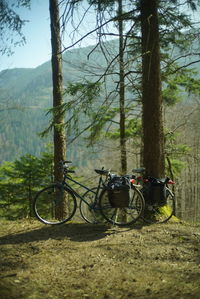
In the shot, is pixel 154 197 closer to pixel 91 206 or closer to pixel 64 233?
pixel 91 206

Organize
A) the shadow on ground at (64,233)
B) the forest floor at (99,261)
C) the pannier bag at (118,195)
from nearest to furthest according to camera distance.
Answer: the forest floor at (99,261) → the shadow on ground at (64,233) → the pannier bag at (118,195)

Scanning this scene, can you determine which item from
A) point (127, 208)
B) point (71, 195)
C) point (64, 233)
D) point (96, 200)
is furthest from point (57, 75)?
point (64, 233)

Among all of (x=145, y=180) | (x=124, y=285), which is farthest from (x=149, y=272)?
(x=145, y=180)

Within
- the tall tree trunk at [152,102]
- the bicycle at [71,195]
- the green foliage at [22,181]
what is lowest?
the green foliage at [22,181]

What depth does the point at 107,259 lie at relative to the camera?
379 cm

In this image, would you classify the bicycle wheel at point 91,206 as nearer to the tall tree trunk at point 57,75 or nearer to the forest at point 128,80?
the forest at point 128,80

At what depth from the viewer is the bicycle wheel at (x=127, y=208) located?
17.5 ft

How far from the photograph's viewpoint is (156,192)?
568 cm

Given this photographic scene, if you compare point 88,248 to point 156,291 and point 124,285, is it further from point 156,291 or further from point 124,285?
point 156,291

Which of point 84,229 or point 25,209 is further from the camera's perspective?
point 25,209

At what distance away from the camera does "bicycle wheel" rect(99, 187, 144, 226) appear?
5.32m

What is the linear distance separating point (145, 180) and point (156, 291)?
3.01 m

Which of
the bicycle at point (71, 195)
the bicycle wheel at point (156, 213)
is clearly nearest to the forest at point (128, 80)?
the bicycle wheel at point (156, 213)

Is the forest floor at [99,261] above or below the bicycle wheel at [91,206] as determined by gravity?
below
